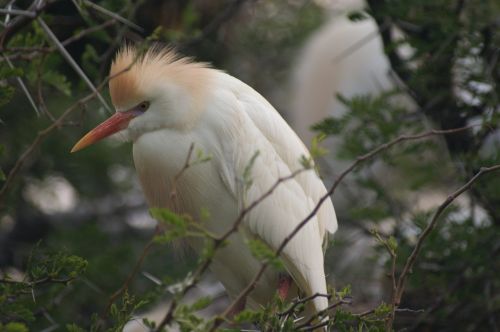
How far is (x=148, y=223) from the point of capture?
5.09 meters

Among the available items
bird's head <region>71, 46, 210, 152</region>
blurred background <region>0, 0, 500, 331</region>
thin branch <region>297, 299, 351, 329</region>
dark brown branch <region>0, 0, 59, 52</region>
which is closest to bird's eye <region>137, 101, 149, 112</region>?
bird's head <region>71, 46, 210, 152</region>

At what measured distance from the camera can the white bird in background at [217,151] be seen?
8.27ft

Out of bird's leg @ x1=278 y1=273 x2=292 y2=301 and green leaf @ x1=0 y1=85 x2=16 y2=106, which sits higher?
green leaf @ x1=0 y1=85 x2=16 y2=106

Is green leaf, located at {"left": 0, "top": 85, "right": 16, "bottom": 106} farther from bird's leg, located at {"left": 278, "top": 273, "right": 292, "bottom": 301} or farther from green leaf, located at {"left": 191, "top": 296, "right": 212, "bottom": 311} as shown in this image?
bird's leg, located at {"left": 278, "top": 273, "right": 292, "bottom": 301}

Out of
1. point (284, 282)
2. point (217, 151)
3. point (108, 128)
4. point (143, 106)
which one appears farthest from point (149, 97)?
point (284, 282)

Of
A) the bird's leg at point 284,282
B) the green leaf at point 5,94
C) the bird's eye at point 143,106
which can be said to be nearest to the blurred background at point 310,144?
the green leaf at point 5,94

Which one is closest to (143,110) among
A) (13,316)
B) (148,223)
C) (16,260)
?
(13,316)

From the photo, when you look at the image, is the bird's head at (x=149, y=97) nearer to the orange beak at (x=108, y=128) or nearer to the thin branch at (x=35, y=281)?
the orange beak at (x=108, y=128)

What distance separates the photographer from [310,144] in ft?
8.70

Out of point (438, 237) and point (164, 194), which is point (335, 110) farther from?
point (164, 194)

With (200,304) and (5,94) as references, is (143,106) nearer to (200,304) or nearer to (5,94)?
(5,94)

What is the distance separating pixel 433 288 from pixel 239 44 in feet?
6.83

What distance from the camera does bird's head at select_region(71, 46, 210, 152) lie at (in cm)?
248

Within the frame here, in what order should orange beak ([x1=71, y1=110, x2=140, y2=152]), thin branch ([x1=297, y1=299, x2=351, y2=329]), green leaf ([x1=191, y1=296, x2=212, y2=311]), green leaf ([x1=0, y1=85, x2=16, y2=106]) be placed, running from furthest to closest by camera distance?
orange beak ([x1=71, y1=110, x2=140, y2=152]) → green leaf ([x1=0, y1=85, x2=16, y2=106]) → thin branch ([x1=297, y1=299, x2=351, y2=329]) → green leaf ([x1=191, y1=296, x2=212, y2=311])
